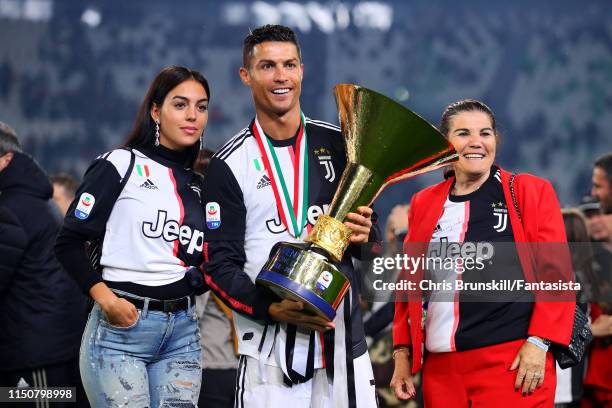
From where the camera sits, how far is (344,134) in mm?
2545

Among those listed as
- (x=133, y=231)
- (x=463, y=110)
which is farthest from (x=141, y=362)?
(x=463, y=110)

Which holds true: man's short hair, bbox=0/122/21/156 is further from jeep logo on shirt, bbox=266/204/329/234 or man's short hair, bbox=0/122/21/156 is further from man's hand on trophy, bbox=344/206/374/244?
man's hand on trophy, bbox=344/206/374/244

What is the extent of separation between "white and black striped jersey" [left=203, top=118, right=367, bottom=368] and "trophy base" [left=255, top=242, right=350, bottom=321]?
216mm

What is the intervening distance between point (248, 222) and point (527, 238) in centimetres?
89

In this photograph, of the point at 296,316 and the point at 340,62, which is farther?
the point at 340,62

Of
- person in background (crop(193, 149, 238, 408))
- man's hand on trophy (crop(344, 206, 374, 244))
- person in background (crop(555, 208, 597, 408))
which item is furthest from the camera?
person in background (crop(555, 208, 597, 408))

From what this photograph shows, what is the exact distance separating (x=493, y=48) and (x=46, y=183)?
5709 millimetres

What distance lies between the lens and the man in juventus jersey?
253 centimetres

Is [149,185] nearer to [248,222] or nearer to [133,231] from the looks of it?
[133,231]

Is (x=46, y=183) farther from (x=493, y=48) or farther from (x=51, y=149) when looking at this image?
(x=493, y=48)

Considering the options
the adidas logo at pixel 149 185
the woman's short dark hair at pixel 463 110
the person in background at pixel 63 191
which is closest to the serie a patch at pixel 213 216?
the adidas logo at pixel 149 185

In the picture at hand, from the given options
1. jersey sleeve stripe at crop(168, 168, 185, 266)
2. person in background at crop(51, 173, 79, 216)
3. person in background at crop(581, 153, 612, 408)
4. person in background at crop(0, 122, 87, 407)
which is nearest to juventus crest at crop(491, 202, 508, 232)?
jersey sleeve stripe at crop(168, 168, 185, 266)

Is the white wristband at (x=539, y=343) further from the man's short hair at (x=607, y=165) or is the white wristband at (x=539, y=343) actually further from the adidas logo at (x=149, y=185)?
the man's short hair at (x=607, y=165)

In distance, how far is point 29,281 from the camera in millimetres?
3381
